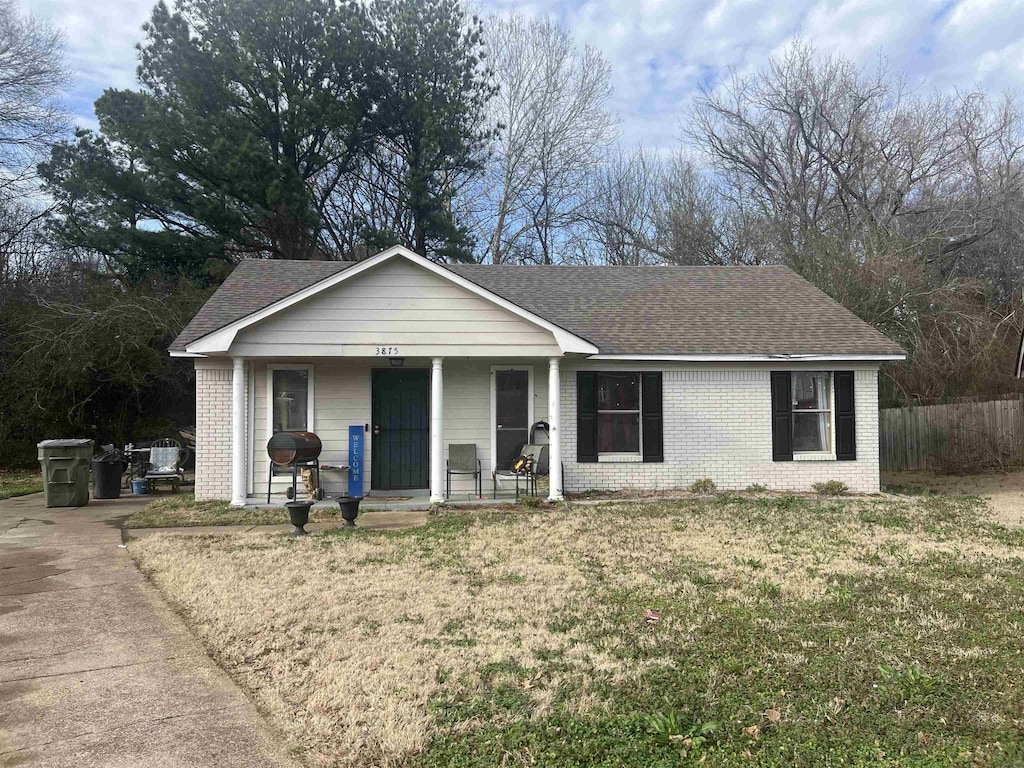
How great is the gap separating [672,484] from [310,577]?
732cm

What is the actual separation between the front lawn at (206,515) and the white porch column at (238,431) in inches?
9.8

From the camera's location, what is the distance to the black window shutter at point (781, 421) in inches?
495

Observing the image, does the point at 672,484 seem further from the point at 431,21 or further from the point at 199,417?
the point at 431,21

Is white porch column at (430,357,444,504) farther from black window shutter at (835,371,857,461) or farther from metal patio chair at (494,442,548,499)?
black window shutter at (835,371,857,461)

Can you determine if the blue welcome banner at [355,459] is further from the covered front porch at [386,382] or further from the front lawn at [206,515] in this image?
the front lawn at [206,515]

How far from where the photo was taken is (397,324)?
11.0 m

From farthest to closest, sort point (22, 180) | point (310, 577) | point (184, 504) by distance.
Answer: point (22, 180), point (184, 504), point (310, 577)

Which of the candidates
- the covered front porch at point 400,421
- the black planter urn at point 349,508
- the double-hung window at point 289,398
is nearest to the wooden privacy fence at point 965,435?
the covered front porch at point 400,421

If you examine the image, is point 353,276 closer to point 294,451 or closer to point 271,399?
point 271,399

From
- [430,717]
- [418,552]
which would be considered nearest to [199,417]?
[418,552]

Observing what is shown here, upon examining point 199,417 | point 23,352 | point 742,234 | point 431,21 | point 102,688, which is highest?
point 431,21

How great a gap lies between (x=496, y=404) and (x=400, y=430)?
1671 mm

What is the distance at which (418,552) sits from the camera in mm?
7828

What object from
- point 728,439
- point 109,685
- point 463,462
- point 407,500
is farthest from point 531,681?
point 728,439
